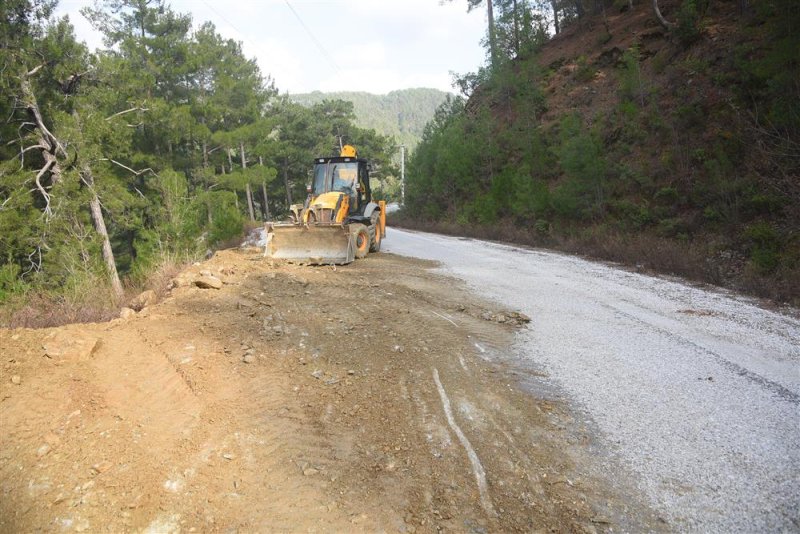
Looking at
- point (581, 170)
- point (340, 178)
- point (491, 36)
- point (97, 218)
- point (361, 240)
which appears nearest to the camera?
point (361, 240)

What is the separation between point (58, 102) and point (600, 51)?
24831 mm

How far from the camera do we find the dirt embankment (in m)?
2.48

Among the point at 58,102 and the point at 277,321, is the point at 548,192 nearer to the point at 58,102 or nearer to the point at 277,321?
the point at 277,321

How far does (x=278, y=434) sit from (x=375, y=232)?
32.7 feet

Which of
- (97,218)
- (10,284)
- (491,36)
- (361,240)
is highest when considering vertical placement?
(491,36)

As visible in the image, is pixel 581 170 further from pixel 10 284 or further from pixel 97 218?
pixel 97 218

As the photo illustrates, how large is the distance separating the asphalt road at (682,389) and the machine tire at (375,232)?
5.33 meters

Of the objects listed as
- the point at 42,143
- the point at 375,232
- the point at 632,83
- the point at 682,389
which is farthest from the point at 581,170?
the point at 42,143

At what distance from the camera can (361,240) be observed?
11516mm

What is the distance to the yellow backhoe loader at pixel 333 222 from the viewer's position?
1042cm

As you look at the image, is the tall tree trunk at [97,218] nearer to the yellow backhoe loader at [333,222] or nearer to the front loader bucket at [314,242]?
the yellow backhoe loader at [333,222]

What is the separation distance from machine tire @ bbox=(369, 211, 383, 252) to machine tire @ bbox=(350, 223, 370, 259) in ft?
1.65

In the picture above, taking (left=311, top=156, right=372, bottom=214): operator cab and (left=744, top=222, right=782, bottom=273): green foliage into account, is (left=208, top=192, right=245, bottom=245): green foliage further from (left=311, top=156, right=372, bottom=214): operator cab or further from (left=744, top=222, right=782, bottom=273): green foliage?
(left=744, top=222, right=782, bottom=273): green foliage

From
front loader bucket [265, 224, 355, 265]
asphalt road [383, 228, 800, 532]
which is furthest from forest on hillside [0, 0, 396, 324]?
asphalt road [383, 228, 800, 532]
